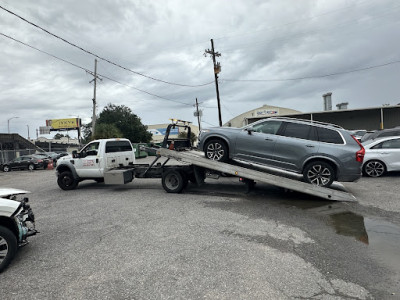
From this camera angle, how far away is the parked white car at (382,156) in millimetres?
9555

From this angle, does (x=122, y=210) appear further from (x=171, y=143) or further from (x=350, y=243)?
(x=350, y=243)

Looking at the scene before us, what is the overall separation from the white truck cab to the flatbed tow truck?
0.55 m

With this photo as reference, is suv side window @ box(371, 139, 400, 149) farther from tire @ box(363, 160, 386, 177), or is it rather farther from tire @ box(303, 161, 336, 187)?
tire @ box(303, 161, 336, 187)

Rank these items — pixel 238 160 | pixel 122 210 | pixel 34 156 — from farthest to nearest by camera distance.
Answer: pixel 34 156 < pixel 238 160 < pixel 122 210

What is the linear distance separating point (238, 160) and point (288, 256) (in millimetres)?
3960

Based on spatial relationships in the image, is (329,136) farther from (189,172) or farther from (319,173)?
(189,172)

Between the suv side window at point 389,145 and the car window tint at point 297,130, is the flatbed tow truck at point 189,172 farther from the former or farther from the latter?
the suv side window at point 389,145

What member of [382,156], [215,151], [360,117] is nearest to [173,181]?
[215,151]

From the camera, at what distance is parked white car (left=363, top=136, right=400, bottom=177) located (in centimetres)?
955

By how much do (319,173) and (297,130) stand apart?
126 centimetres

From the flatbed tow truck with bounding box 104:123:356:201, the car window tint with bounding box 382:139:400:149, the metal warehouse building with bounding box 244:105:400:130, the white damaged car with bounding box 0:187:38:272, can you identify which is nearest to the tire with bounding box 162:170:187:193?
the flatbed tow truck with bounding box 104:123:356:201

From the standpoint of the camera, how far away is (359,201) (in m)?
6.99

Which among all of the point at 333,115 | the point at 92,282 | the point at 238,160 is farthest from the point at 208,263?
the point at 333,115

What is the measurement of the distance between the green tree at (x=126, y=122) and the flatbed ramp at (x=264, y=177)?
40207mm
